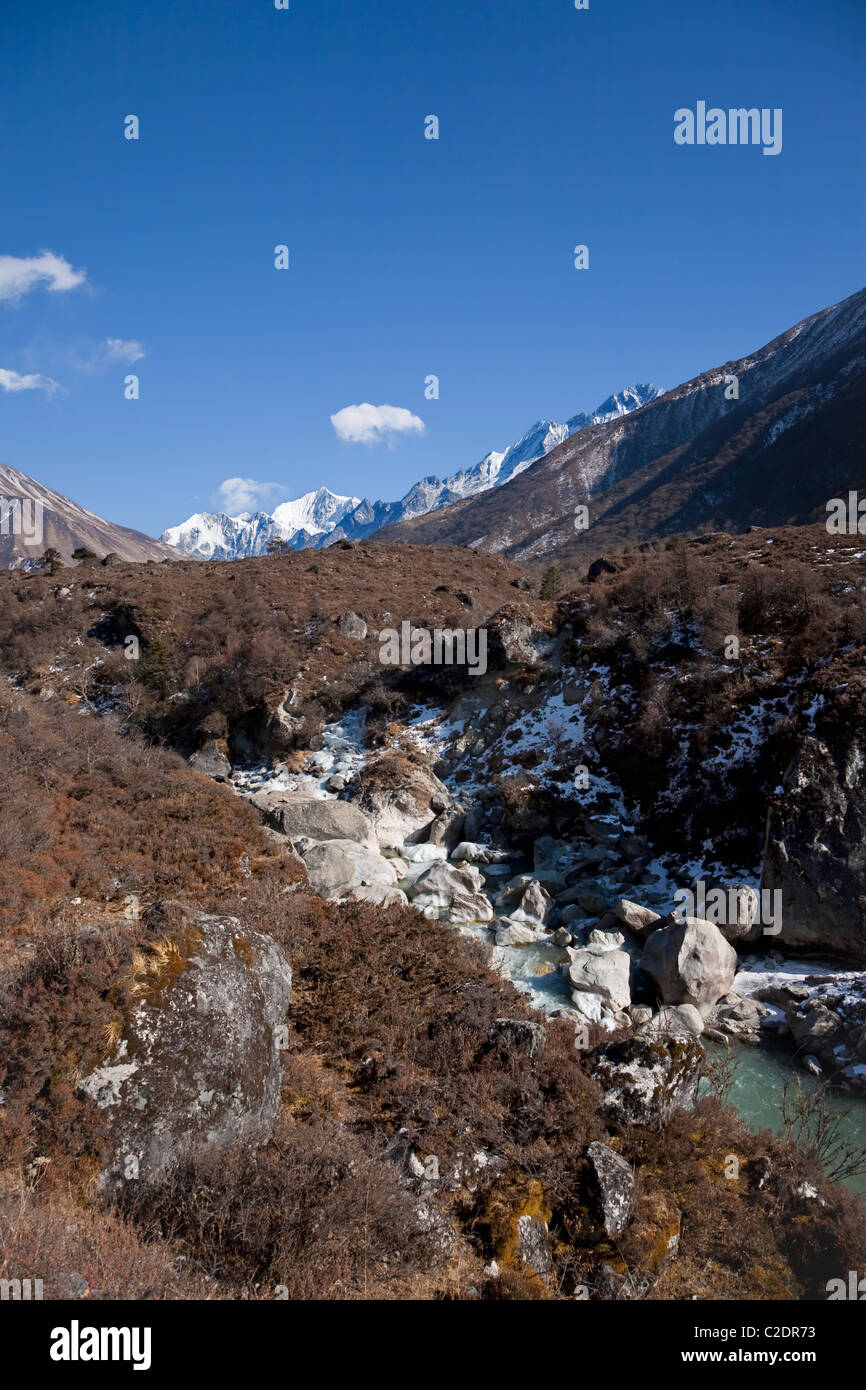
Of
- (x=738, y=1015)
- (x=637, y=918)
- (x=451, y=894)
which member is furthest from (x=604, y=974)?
(x=451, y=894)

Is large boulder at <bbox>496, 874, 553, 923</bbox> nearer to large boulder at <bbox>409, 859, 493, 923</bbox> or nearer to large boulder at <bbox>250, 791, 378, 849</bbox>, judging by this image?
large boulder at <bbox>409, 859, 493, 923</bbox>

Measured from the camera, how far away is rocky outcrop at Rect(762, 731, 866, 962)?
43.6 feet

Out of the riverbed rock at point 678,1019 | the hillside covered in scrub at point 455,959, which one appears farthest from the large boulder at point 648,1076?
the riverbed rock at point 678,1019

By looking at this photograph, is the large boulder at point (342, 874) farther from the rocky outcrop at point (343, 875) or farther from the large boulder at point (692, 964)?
the large boulder at point (692, 964)

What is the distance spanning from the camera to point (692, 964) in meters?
12.4

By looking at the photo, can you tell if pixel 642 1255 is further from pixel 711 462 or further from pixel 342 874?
pixel 711 462

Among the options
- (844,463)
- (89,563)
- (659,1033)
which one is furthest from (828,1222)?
(844,463)

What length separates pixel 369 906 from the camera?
1170cm

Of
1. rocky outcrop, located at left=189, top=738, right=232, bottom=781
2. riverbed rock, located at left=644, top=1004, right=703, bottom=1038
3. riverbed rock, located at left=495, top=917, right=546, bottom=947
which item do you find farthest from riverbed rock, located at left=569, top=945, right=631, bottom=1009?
rocky outcrop, located at left=189, top=738, right=232, bottom=781

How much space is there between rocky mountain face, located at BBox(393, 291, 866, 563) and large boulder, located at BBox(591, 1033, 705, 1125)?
59.6 m

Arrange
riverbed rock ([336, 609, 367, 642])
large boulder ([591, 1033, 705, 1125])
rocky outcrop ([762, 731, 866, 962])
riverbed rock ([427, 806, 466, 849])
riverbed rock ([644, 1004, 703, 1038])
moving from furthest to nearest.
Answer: riverbed rock ([336, 609, 367, 642]) < riverbed rock ([427, 806, 466, 849]) < rocky outcrop ([762, 731, 866, 962]) < riverbed rock ([644, 1004, 703, 1038]) < large boulder ([591, 1033, 705, 1125])

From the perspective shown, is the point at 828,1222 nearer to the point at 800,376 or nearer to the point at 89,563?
the point at 89,563

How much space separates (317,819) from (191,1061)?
39.2 feet

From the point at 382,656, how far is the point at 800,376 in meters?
119
